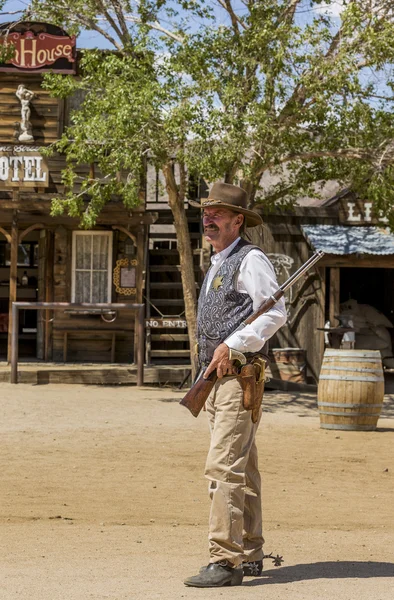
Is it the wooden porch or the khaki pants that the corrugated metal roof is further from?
the khaki pants

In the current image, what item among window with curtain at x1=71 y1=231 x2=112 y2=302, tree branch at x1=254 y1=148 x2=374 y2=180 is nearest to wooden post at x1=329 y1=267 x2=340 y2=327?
tree branch at x1=254 y1=148 x2=374 y2=180

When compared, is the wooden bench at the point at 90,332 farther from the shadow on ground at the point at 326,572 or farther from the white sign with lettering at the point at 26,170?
the shadow on ground at the point at 326,572

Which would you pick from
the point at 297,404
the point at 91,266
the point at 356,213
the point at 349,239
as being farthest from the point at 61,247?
the point at 297,404

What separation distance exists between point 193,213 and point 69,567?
1484cm

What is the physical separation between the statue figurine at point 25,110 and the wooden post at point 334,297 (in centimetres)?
582

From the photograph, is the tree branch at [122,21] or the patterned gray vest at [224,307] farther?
the tree branch at [122,21]

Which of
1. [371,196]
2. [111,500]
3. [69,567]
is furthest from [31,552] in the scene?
[371,196]

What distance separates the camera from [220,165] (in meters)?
14.3

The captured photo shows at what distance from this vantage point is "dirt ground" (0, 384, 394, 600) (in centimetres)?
525

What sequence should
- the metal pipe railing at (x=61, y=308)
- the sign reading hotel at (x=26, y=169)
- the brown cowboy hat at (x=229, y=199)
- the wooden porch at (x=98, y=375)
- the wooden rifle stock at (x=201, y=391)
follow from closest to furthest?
the wooden rifle stock at (x=201, y=391), the brown cowboy hat at (x=229, y=199), the metal pipe railing at (x=61, y=308), the wooden porch at (x=98, y=375), the sign reading hotel at (x=26, y=169)

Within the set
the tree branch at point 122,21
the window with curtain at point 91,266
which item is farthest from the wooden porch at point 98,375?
the tree branch at point 122,21

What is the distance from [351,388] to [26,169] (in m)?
7.53

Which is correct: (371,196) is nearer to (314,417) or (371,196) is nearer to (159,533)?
(314,417)

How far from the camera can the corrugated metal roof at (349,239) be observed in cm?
1772
